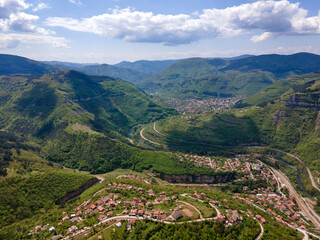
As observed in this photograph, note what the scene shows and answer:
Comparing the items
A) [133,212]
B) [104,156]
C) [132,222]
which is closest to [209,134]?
[104,156]

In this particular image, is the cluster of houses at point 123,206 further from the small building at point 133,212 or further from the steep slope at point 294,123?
the steep slope at point 294,123

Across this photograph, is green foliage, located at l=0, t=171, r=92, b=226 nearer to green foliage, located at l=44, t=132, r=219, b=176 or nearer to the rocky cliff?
green foliage, located at l=44, t=132, r=219, b=176

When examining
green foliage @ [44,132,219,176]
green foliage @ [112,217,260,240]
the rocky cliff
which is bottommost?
the rocky cliff

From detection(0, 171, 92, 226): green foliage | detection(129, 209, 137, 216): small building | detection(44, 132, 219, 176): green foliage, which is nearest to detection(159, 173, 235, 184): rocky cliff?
detection(44, 132, 219, 176): green foliage

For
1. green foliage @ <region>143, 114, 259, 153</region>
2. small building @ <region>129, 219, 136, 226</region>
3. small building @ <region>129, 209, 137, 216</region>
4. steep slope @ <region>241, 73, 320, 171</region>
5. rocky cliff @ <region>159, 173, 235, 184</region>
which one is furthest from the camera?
green foliage @ <region>143, 114, 259, 153</region>

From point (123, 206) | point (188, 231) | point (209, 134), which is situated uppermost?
point (188, 231)

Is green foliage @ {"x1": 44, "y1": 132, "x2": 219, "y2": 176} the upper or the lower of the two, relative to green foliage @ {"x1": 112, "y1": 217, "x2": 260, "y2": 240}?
lower

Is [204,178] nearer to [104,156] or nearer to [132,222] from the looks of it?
[132,222]

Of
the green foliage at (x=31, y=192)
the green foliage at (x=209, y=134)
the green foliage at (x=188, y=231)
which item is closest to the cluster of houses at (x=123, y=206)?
the green foliage at (x=188, y=231)

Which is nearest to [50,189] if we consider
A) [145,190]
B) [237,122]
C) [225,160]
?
[145,190]
